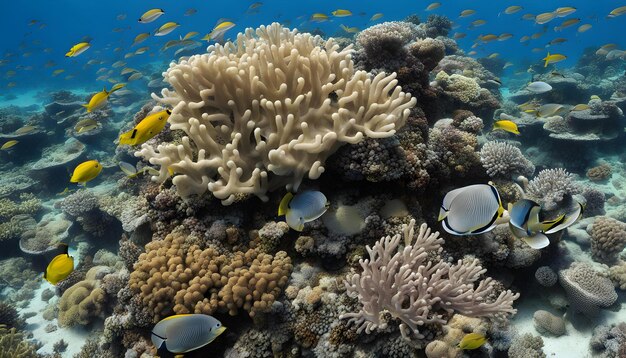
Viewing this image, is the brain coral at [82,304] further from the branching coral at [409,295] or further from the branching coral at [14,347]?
the branching coral at [409,295]

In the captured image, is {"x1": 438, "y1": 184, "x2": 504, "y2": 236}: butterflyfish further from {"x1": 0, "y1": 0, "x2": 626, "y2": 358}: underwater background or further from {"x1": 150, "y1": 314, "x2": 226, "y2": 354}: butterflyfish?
{"x1": 150, "y1": 314, "x2": 226, "y2": 354}: butterflyfish

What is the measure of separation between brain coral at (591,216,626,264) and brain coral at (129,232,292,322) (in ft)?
16.7

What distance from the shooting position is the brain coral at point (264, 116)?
12.0 feet

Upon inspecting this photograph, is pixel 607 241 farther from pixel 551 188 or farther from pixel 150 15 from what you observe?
pixel 150 15

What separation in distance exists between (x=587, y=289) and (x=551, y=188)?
4.81 ft

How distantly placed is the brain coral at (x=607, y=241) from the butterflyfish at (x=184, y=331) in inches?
231

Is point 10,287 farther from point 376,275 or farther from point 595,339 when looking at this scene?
point 595,339

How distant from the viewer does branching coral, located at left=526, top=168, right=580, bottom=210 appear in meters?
5.10

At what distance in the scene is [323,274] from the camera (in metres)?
3.76

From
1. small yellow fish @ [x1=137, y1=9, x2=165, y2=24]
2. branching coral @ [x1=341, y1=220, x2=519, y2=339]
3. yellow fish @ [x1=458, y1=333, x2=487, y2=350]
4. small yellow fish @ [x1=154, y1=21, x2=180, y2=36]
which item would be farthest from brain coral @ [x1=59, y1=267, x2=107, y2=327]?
small yellow fish @ [x1=154, y1=21, x2=180, y2=36]

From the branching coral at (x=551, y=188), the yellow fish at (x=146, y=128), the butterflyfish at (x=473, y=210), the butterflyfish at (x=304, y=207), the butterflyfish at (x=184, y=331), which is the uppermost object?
the yellow fish at (x=146, y=128)

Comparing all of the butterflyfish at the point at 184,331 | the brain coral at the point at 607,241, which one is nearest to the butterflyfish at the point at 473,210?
the butterflyfish at the point at 184,331

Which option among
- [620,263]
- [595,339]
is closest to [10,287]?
[595,339]

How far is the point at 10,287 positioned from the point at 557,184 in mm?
11341
